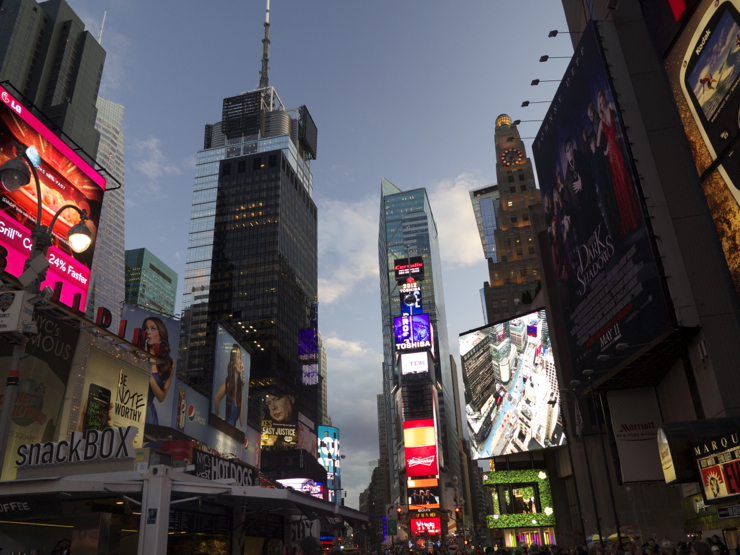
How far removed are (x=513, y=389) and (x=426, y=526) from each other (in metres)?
68.0

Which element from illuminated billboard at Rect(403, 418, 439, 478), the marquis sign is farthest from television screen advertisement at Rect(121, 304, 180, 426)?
illuminated billboard at Rect(403, 418, 439, 478)

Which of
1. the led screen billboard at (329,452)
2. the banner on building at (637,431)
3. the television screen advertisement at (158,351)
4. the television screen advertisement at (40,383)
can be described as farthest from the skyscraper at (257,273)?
the banner on building at (637,431)

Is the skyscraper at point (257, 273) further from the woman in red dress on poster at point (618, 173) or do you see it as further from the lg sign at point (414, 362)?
the woman in red dress on poster at point (618, 173)

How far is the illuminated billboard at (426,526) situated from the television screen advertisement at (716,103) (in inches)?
4262

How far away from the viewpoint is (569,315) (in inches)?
1307

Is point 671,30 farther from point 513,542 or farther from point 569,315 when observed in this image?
point 513,542

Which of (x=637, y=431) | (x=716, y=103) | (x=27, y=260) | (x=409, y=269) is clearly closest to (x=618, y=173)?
(x=716, y=103)

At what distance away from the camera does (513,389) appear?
61281 millimetres

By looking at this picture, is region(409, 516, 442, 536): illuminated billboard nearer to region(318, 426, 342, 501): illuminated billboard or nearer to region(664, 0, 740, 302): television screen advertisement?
region(318, 426, 342, 501): illuminated billboard

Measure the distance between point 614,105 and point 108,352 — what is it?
29.5 m

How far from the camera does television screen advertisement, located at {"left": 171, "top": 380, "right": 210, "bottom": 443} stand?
1955 inches

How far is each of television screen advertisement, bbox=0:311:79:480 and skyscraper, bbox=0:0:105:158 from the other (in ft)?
364

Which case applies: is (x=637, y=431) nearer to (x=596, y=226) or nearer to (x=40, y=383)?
(x=596, y=226)

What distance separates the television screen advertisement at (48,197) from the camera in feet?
90.7
